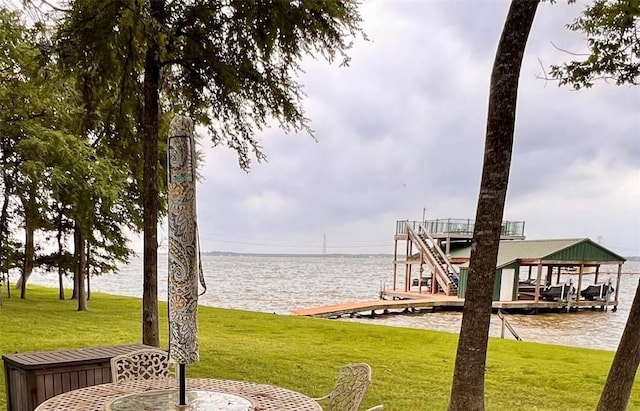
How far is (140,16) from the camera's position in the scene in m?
4.32

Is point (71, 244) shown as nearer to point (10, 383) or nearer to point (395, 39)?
point (395, 39)

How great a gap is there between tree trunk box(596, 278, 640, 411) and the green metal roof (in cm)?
1910

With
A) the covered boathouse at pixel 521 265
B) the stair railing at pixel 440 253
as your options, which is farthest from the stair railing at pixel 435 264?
the stair railing at pixel 440 253

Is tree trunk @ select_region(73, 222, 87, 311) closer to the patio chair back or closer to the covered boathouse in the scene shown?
the patio chair back

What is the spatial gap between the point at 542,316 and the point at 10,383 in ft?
69.1

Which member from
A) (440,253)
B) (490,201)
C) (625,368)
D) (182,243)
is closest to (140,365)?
(182,243)

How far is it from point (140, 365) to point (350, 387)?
140 cm

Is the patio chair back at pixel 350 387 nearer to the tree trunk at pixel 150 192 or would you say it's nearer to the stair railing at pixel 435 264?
the tree trunk at pixel 150 192

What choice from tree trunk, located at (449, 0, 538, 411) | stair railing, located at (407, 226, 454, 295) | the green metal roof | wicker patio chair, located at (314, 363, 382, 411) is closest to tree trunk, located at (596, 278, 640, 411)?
tree trunk, located at (449, 0, 538, 411)

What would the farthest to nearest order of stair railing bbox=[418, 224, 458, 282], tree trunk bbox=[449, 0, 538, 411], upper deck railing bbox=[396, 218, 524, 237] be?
upper deck railing bbox=[396, 218, 524, 237], stair railing bbox=[418, 224, 458, 282], tree trunk bbox=[449, 0, 538, 411]

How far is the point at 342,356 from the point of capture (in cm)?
839

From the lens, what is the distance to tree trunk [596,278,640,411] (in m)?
3.37

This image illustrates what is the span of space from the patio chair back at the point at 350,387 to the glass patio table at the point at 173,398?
1.12 feet

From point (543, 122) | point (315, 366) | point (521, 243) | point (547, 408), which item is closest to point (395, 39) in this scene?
point (543, 122)
